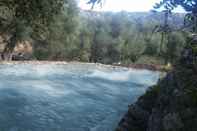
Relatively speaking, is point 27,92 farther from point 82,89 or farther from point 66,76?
point 66,76

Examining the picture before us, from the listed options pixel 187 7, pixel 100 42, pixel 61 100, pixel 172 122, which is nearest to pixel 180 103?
pixel 172 122

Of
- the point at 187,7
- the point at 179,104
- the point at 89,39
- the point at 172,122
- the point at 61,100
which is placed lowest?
the point at 61,100

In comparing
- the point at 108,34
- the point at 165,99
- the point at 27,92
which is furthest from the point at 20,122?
the point at 108,34

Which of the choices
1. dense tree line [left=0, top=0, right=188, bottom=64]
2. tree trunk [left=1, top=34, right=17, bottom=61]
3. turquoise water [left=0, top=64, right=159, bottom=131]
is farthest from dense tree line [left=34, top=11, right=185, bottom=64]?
turquoise water [left=0, top=64, right=159, bottom=131]

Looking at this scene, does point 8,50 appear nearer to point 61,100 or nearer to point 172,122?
point 61,100

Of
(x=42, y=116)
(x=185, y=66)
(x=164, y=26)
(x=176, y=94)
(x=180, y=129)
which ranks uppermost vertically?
(x=164, y=26)

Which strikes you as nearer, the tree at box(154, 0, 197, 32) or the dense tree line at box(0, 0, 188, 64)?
the tree at box(154, 0, 197, 32)

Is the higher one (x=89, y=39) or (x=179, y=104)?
(x=89, y=39)

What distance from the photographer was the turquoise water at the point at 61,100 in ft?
31.1

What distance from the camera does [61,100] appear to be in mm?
12836

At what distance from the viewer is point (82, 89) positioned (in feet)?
A: 51.9

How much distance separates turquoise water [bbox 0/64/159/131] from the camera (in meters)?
9.48

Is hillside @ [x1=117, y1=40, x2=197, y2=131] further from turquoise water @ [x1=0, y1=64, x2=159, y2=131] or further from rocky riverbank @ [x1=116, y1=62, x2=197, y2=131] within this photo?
turquoise water @ [x1=0, y1=64, x2=159, y2=131]

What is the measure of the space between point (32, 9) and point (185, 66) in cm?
197
